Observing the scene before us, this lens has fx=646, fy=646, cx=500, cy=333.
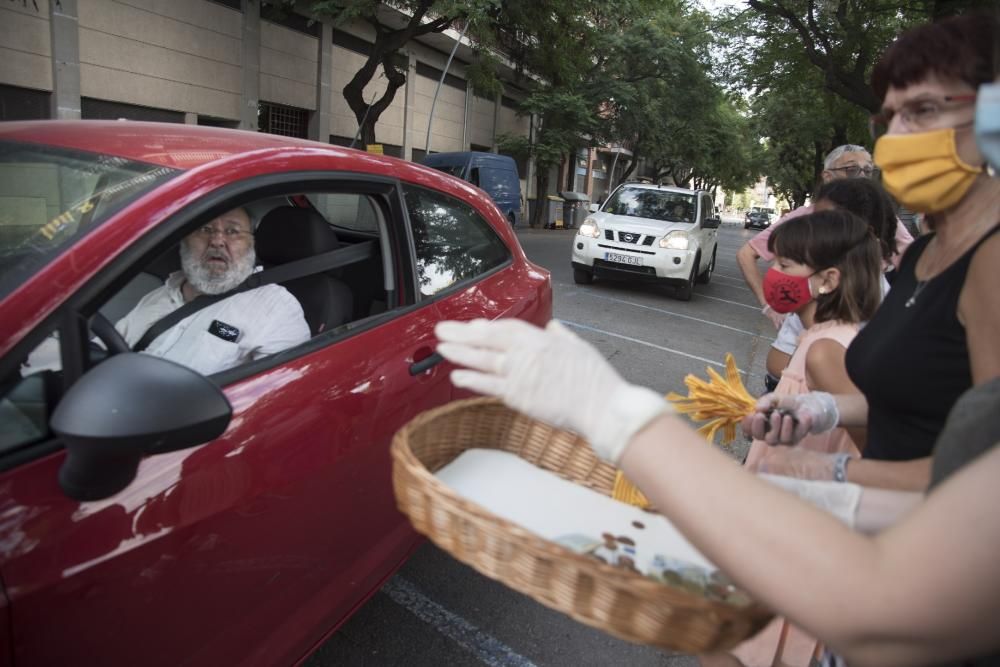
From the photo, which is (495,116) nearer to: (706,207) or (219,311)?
(706,207)

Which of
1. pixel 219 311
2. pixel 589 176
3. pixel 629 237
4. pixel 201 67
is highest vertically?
pixel 201 67

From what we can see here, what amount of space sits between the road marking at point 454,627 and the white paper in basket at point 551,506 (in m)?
1.26

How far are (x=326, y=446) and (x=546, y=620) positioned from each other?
134cm

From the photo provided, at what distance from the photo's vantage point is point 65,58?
10.9 meters

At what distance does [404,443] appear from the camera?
1.12 metres

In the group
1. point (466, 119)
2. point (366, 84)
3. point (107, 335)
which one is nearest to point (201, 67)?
point (366, 84)

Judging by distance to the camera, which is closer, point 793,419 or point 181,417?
point 181,417

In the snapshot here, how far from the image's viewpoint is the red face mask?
2.41 metres

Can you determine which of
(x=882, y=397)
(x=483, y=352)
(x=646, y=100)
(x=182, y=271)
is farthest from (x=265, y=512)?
(x=646, y=100)

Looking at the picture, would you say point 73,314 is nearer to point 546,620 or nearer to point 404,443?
point 404,443

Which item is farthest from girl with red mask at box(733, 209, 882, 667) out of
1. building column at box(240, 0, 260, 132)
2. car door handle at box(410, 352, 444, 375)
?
building column at box(240, 0, 260, 132)

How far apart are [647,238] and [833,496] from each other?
29.0 feet

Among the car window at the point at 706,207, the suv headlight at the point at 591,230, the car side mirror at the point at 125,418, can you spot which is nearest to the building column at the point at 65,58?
the suv headlight at the point at 591,230

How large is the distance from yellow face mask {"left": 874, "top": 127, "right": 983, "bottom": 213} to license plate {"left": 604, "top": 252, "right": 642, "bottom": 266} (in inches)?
330
